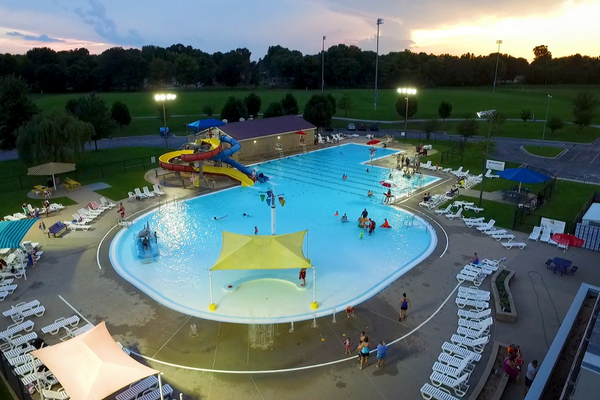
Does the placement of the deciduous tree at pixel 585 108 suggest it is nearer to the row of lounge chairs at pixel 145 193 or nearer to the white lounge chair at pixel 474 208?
the white lounge chair at pixel 474 208

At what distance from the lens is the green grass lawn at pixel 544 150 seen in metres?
47.6

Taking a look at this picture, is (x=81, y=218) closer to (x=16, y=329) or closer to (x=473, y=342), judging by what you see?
(x=16, y=329)

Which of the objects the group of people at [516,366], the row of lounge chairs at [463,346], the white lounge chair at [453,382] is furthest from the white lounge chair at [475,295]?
the white lounge chair at [453,382]

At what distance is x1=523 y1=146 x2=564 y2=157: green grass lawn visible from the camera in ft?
156

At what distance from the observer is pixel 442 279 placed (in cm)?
1923

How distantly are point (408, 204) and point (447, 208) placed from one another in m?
2.98

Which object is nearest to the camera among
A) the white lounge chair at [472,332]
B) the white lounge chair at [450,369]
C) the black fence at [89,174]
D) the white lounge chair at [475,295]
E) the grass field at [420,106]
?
the white lounge chair at [450,369]

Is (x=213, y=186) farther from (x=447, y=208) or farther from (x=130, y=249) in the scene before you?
(x=447, y=208)

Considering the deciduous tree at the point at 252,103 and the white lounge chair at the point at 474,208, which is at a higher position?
the deciduous tree at the point at 252,103

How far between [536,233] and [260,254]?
16695mm

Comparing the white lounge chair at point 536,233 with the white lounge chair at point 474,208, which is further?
the white lounge chair at point 474,208

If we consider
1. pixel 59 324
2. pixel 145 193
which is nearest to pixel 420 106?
pixel 145 193

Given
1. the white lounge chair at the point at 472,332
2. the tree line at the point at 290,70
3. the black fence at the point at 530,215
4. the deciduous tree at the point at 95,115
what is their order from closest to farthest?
the white lounge chair at the point at 472,332 → the black fence at the point at 530,215 → the deciduous tree at the point at 95,115 → the tree line at the point at 290,70

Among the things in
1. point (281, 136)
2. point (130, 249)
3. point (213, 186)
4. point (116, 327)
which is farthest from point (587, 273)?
point (281, 136)
